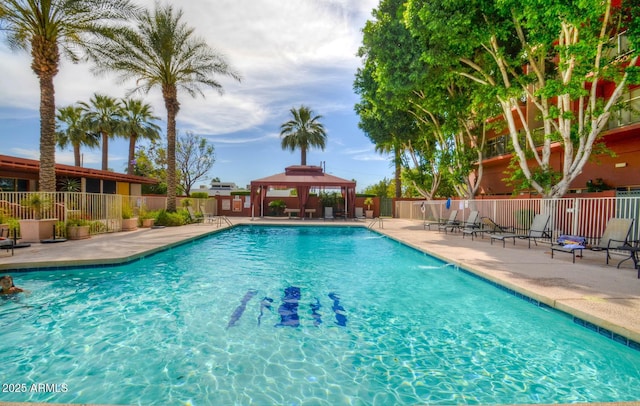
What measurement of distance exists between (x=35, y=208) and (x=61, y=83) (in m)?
4.64

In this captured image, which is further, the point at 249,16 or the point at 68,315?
the point at 249,16

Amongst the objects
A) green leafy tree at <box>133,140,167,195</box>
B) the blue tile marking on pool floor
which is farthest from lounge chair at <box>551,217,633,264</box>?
green leafy tree at <box>133,140,167,195</box>

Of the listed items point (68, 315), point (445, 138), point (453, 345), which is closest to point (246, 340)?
point (453, 345)

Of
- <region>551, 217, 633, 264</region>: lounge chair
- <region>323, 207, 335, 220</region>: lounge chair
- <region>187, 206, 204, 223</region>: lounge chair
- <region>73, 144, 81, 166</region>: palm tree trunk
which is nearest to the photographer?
<region>551, 217, 633, 264</region>: lounge chair

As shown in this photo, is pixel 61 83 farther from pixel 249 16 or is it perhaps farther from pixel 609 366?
pixel 609 366

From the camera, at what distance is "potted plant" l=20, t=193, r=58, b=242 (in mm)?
9953

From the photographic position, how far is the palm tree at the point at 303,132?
93.0 feet

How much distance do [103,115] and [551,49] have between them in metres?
33.5

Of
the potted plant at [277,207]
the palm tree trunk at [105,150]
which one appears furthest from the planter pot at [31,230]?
the palm tree trunk at [105,150]

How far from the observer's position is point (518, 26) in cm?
1009

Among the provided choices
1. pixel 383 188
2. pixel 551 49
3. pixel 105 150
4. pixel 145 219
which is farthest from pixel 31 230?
pixel 383 188

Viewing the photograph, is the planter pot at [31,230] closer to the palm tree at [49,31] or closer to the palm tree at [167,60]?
the palm tree at [49,31]

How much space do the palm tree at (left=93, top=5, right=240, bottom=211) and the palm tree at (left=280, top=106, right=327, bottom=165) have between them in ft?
37.2

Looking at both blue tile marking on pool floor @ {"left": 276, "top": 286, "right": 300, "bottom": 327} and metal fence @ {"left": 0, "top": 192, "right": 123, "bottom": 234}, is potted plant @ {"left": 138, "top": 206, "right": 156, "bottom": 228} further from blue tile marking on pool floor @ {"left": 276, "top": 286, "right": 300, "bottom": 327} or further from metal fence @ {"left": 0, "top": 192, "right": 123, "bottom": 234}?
blue tile marking on pool floor @ {"left": 276, "top": 286, "right": 300, "bottom": 327}
